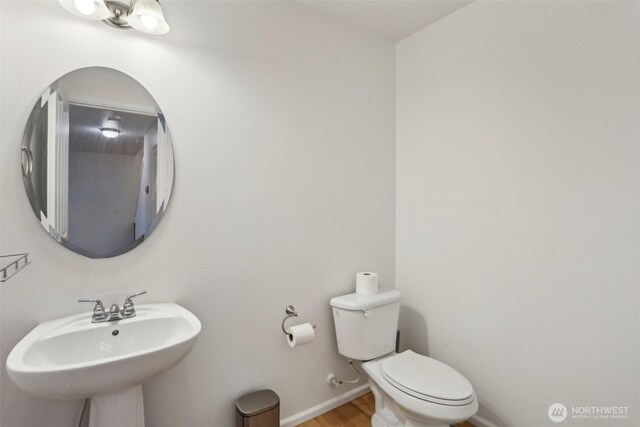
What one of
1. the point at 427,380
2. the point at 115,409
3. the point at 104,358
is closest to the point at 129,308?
the point at 104,358

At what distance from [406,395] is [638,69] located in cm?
172

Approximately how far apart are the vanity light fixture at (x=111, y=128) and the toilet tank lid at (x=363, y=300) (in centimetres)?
139

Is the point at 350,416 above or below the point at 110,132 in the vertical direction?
below

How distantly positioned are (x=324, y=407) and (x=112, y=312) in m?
1.35

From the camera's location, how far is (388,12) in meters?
1.88

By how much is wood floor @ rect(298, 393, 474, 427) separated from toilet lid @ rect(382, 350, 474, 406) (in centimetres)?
44

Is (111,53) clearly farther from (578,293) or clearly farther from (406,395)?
(578,293)

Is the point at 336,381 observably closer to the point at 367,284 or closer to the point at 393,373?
the point at 393,373

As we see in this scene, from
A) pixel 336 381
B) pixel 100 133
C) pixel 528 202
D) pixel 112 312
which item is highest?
pixel 100 133

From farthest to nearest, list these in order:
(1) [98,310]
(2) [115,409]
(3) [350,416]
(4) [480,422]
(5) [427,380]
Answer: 1. (3) [350,416]
2. (4) [480,422]
3. (5) [427,380]
4. (1) [98,310]
5. (2) [115,409]

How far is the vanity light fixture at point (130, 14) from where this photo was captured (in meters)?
1.13
